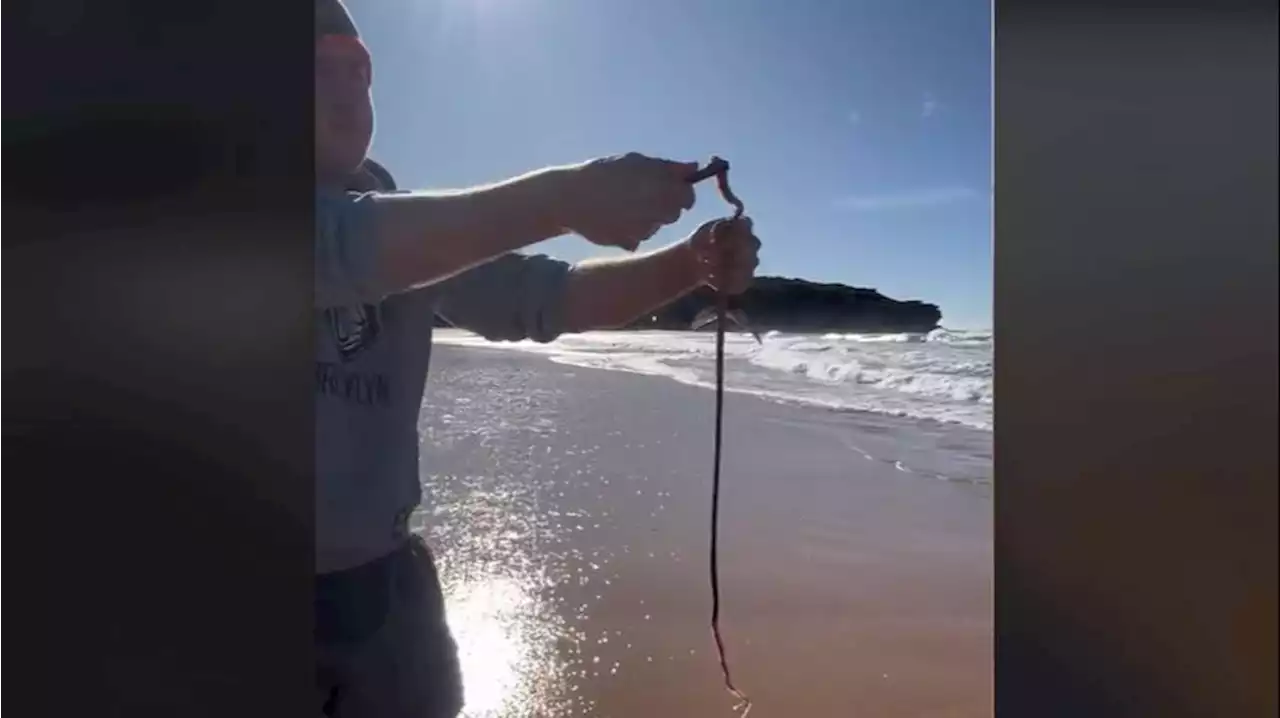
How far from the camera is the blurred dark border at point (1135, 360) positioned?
0.38 meters

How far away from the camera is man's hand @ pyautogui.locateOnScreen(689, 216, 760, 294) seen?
0.71m

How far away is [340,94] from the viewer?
0.65m

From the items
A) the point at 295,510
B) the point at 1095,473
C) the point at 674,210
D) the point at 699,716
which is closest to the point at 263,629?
the point at 295,510

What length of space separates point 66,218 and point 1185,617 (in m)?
0.57

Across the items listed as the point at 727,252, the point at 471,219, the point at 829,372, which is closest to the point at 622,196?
the point at 471,219

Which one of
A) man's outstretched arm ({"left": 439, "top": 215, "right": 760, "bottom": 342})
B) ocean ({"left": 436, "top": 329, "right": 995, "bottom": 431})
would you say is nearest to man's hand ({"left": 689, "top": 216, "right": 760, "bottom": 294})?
man's outstretched arm ({"left": 439, "top": 215, "right": 760, "bottom": 342})

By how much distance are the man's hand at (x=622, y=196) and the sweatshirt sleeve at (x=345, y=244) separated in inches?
4.7

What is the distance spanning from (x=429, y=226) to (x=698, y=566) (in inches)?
57.5

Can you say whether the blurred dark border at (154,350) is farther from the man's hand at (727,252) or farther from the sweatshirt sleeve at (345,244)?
the man's hand at (727,252)

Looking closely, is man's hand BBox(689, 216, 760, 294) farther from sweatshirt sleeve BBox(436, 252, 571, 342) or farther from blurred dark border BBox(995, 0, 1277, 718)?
blurred dark border BBox(995, 0, 1277, 718)

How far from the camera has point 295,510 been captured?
0.48 m

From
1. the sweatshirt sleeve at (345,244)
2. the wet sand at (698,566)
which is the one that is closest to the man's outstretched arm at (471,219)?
the sweatshirt sleeve at (345,244)

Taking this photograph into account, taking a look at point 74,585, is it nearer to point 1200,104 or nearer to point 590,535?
point 1200,104

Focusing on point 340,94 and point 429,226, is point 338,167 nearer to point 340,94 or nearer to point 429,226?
point 340,94
